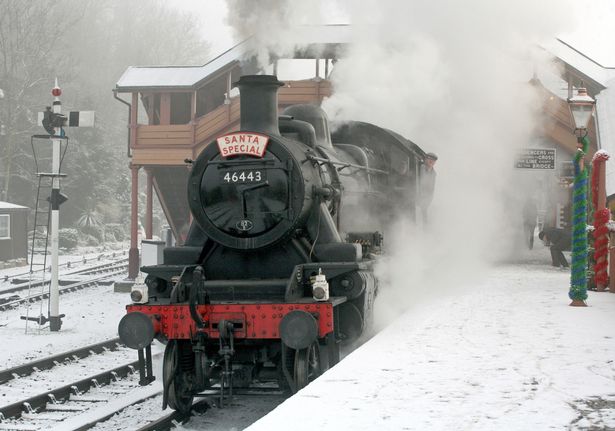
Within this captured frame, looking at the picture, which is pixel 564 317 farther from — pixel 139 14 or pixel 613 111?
pixel 139 14

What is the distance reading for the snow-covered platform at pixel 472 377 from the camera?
4840 mm

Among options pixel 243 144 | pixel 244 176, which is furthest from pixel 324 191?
pixel 243 144

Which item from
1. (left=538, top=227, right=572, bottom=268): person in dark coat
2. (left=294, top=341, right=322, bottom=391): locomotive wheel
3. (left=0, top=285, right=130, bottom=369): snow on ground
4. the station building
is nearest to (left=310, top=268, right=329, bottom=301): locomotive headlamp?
(left=294, top=341, right=322, bottom=391): locomotive wheel

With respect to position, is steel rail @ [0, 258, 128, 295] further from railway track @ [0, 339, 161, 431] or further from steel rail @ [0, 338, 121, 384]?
railway track @ [0, 339, 161, 431]

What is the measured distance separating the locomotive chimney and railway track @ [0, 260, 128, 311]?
7386 millimetres

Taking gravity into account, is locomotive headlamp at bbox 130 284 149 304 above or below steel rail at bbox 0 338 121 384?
above

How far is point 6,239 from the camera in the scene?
2633 centimetres

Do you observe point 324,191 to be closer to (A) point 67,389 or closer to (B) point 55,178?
(A) point 67,389

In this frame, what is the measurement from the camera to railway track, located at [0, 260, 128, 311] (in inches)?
670

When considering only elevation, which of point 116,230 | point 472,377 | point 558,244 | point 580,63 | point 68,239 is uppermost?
point 580,63

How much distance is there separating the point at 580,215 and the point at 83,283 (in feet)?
45.9

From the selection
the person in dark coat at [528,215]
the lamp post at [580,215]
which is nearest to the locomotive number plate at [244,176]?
the lamp post at [580,215]

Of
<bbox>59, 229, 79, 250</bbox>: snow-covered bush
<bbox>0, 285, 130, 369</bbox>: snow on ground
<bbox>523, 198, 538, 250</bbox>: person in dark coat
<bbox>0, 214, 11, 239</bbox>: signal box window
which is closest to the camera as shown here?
<bbox>0, 285, 130, 369</bbox>: snow on ground

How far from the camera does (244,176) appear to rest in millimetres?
7875
